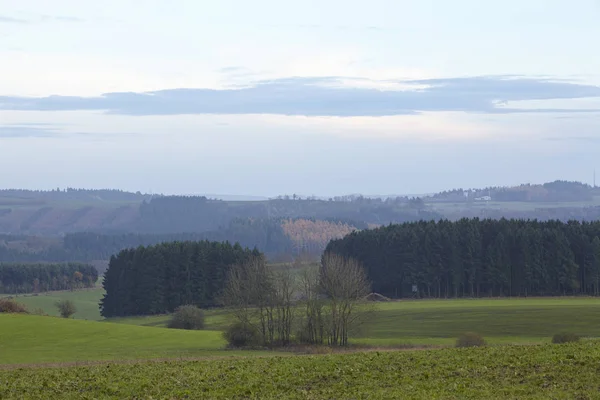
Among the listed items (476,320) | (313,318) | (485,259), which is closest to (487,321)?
(476,320)

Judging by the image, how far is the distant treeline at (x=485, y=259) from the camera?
112 metres

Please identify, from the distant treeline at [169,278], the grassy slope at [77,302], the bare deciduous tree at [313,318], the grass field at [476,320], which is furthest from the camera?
the grassy slope at [77,302]

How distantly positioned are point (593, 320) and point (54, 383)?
5675 centimetres

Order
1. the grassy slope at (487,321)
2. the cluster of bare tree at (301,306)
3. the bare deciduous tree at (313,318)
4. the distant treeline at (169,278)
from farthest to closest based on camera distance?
1. the distant treeline at (169,278)
2. the grassy slope at (487,321)
3. the bare deciduous tree at (313,318)
4. the cluster of bare tree at (301,306)

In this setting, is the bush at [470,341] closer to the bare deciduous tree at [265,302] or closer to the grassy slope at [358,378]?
the bare deciduous tree at [265,302]

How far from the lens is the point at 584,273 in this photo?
112625 mm

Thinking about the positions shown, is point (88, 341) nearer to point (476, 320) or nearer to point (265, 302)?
point (265, 302)

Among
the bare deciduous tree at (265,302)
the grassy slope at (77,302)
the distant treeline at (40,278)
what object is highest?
the bare deciduous tree at (265,302)

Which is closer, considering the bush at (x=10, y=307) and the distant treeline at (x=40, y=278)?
the bush at (x=10, y=307)

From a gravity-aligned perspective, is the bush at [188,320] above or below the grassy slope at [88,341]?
below

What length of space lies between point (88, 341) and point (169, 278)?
5927 centimetres

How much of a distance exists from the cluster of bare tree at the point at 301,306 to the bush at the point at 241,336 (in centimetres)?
48

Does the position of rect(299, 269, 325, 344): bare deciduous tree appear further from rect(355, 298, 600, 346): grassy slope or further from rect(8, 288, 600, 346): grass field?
rect(355, 298, 600, 346): grassy slope

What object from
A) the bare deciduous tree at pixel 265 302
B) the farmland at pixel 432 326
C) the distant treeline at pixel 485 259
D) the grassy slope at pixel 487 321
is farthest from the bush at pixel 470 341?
the distant treeline at pixel 485 259
